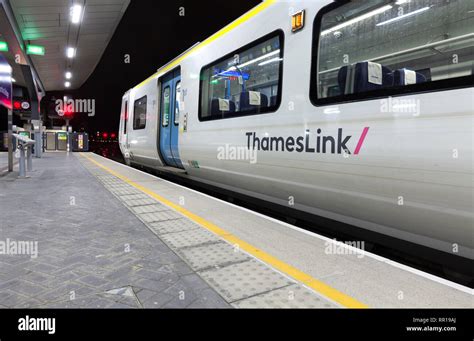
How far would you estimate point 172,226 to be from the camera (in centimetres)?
379

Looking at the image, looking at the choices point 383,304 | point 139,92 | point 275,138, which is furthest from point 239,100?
point 139,92

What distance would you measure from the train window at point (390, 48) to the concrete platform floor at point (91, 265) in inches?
87.6

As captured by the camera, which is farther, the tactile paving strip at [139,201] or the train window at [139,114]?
the train window at [139,114]

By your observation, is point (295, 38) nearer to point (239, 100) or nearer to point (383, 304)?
point (239, 100)

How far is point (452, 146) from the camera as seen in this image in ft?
7.69

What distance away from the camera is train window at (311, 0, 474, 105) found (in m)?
2.64

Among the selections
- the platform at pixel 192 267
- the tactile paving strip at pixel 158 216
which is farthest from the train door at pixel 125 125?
the tactile paving strip at pixel 158 216

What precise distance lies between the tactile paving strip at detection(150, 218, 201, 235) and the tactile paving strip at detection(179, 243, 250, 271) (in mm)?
648

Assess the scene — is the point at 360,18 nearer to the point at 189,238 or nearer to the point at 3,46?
the point at 189,238

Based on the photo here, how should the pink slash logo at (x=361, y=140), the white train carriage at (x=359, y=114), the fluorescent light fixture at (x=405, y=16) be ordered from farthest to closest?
1. the pink slash logo at (x=361, y=140)
2. the fluorescent light fixture at (x=405, y=16)
3. the white train carriage at (x=359, y=114)

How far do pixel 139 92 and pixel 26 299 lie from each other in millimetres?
9984
